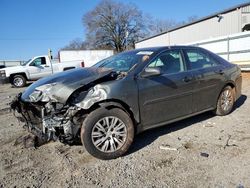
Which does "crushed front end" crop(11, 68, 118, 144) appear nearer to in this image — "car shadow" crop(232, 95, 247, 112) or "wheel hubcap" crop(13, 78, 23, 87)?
"car shadow" crop(232, 95, 247, 112)

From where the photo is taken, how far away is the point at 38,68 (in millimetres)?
15789

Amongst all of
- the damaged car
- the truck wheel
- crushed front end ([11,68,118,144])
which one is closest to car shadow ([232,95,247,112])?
the damaged car

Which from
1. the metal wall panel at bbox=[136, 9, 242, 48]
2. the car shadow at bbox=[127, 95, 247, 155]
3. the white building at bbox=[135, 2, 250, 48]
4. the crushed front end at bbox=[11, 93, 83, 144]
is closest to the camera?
the crushed front end at bbox=[11, 93, 83, 144]

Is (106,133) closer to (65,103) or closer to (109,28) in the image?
(65,103)

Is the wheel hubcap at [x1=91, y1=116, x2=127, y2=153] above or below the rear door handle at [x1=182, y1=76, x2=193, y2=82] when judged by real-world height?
below

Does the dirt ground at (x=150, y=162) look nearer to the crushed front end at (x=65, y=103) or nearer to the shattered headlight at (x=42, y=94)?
the crushed front end at (x=65, y=103)

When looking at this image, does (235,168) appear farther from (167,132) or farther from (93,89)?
(93,89)

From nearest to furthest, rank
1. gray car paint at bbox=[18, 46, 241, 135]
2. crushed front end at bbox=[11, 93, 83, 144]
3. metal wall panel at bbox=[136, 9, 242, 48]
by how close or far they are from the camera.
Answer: crushed front end at bbox=[11, 93, 83, 144]
gray car paint at bbox=[18, 46, 241, 135]
metal wall panel at bbox=[136, 9, 242, 48]

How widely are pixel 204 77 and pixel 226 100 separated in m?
1.04

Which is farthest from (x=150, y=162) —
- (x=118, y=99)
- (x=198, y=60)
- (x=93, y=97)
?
(x=198, y=60)

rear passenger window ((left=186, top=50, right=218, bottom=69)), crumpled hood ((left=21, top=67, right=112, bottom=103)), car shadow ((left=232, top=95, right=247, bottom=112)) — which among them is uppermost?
rear passenger window ((left=186, top=50, right=218, bottom=69))

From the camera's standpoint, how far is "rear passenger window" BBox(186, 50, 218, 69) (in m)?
4.86

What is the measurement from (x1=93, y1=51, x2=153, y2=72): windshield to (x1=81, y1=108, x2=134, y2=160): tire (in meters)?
0.87

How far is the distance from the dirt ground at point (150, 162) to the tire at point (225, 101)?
55 cm
